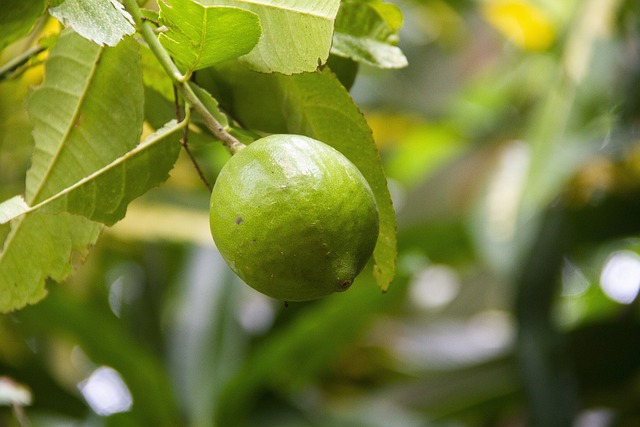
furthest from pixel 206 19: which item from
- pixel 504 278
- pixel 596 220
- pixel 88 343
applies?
pixel 596 220

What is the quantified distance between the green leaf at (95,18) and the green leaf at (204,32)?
0.02 metres

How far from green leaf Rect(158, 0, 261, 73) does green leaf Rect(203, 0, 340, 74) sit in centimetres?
1

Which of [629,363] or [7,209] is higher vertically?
[629,363]

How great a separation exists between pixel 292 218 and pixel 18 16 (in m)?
0.18

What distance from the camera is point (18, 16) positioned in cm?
41

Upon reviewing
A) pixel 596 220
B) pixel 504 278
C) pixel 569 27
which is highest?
pixel 569 27

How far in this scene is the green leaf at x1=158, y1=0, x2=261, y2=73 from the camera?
1.19ft

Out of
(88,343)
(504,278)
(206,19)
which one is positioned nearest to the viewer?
(206,19)

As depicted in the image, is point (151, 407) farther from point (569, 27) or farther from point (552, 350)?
point (569, 27)

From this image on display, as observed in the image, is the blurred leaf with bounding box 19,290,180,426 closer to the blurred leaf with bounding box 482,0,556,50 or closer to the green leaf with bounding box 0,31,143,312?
the green leaf with bounding box 0,31,143,312

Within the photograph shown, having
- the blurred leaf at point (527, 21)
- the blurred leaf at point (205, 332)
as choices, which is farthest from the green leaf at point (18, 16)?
the blurred leaf at point (527, 21)

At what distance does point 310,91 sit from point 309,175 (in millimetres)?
81

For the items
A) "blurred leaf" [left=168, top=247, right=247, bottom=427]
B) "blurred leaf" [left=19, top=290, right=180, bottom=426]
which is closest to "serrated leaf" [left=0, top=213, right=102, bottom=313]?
"blurred leaf" [left=19, top=290, right=180, bottom=426]

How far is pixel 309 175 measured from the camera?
371 mm
